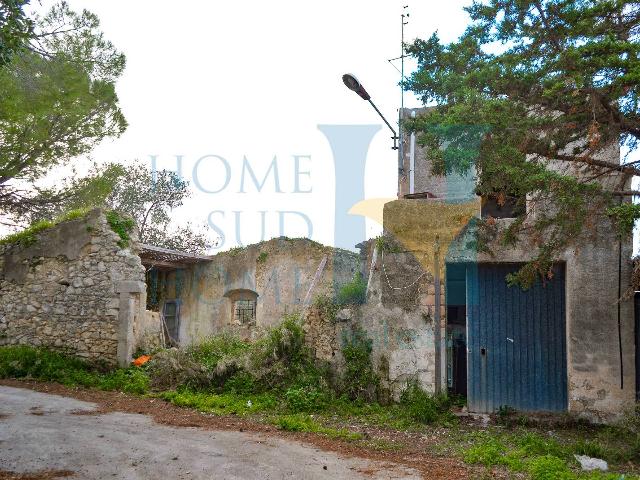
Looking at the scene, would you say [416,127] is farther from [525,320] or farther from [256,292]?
[256,292]

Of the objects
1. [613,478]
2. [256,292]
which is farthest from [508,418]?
[256,292]

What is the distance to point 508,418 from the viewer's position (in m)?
8.20

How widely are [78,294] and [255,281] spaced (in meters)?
6.39

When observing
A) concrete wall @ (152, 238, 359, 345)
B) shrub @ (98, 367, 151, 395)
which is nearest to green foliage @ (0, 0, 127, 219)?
shrub @ (98, 367, 151, 395)

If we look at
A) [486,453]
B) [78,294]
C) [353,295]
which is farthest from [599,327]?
[78,294]

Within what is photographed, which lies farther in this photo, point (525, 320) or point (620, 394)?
point (525, 320)

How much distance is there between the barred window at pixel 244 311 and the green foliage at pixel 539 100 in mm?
10836

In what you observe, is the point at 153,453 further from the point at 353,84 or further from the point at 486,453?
the point at 353,84

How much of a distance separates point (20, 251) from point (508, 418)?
10.2 m

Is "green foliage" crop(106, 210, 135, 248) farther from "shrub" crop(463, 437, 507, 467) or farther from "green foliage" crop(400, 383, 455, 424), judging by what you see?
"shrub" crop(463, 437, 507, 467)

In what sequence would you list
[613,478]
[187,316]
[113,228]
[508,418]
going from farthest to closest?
[187,316] < [113,228] < [508,418] < [613,478]

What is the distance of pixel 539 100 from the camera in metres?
6.91

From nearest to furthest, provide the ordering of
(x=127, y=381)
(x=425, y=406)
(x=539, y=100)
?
(x=539, y=100) → (x=425, y=406) → (x=127, y=381)

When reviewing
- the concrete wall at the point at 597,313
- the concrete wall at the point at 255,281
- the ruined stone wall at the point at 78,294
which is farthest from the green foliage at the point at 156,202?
the concrete wall at the point at 597,313
